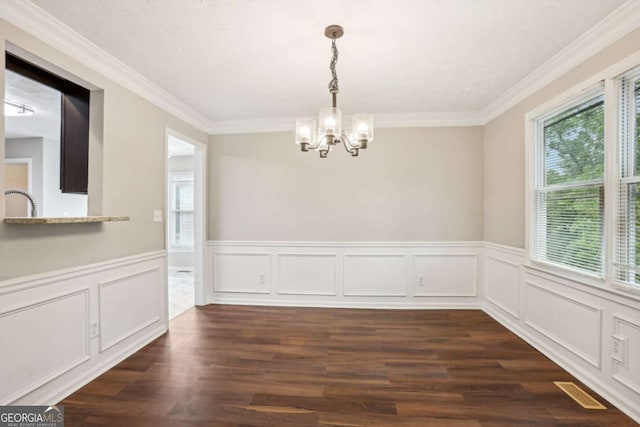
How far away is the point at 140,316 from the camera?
9.76ft

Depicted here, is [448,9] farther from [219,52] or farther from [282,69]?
[219,52]

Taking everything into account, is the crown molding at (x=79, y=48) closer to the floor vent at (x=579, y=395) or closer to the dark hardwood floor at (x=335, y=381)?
the dark hardwood floor at (x=335, y=381)

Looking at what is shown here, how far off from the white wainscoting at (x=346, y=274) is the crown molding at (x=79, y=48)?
2.04m

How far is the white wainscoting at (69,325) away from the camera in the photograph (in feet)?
6.15

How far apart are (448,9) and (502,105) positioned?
199 cm

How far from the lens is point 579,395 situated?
2162mm

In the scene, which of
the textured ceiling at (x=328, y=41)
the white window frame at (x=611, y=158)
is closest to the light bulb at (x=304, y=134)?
the textured ceiling at (x=328, y=41)

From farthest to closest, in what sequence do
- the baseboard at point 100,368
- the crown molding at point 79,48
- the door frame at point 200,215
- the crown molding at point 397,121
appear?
the door frame at point 200,215 < the crown molding at point 397,121 < the baseboard at point 100,368 < the crown molding at point 79,48

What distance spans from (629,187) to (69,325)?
3.97 metres

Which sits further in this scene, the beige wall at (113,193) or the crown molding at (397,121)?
the crown molding at (397,121)

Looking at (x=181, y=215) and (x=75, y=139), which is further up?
(x=75, y=139)

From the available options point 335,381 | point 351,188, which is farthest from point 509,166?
point 335,381

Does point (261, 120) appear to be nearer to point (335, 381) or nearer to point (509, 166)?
point (509, 166)

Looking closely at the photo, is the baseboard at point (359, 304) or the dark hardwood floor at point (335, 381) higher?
the baseboard at point (359, 304)
